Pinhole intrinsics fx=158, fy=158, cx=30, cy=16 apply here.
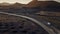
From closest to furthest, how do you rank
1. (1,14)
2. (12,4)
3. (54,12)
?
(1,14), (54,12), (12,4)

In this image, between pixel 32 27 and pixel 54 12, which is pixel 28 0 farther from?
pixel 32 27

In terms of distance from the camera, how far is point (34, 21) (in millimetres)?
837

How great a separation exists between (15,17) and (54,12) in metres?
0.84

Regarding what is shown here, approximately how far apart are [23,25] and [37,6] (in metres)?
0.97

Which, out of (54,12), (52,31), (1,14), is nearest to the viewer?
(52,31)

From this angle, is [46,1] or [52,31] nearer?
[52,31]

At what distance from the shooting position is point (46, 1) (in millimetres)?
1878

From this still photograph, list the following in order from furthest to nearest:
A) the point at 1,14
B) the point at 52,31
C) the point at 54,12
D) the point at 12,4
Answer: the point at 12,4 < the point at 54,12 < the point at 1,14 < the point at 52,31

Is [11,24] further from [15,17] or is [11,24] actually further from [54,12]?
[54,12]

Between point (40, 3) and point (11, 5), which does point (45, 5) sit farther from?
point (11, 5)

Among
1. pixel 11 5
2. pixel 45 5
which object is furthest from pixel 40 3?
pixel 11 5

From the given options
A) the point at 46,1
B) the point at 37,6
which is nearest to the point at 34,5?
the point at 37,6

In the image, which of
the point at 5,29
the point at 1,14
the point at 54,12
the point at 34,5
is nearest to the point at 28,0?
the point at 34,5

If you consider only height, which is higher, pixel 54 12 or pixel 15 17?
pixel 15 17
